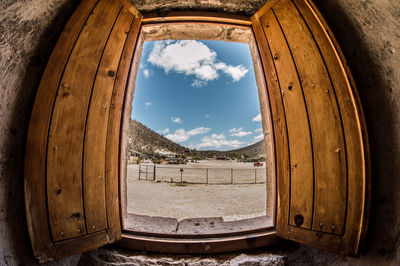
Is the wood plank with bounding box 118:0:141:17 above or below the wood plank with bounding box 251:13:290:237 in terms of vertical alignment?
above

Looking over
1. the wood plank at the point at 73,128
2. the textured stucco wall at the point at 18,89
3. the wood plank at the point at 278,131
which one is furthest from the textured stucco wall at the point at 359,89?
the wood plank at the point at 278,131

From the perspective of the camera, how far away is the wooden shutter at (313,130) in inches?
50.2

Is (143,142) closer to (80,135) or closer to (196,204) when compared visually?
(196,204)

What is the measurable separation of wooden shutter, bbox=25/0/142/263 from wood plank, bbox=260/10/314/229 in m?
1.38

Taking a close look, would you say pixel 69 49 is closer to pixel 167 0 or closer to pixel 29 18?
pixel 29 18

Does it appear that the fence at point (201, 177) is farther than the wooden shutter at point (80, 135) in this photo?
Yes

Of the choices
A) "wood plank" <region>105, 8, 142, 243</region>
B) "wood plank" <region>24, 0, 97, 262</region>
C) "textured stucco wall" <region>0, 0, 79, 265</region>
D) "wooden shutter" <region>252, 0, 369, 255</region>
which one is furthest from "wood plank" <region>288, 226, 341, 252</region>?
"textured stucco wall" <region>0, 0, 79, 265</region>

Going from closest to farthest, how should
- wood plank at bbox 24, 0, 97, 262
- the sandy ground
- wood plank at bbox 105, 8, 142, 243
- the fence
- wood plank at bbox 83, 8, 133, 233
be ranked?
1. wood plank at bbox 24, 0, 97, 262
2. wood plank at bbox 83, 8, 133, 233
3. wood plank at bbox 105, 8, 142, 243
4. the sandy ground
5. the fence

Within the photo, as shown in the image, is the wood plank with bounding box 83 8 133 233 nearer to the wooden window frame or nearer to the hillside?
the wooden window frame

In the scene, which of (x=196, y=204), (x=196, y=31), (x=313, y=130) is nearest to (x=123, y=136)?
(x=196, y=31)

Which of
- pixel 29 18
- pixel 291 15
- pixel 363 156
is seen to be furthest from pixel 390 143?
pixel 29 18

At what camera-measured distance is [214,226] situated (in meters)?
1.88

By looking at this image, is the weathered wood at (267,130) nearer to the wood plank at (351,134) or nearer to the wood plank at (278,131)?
the wood plank at (278,131)

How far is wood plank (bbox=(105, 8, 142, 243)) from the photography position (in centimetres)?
155
